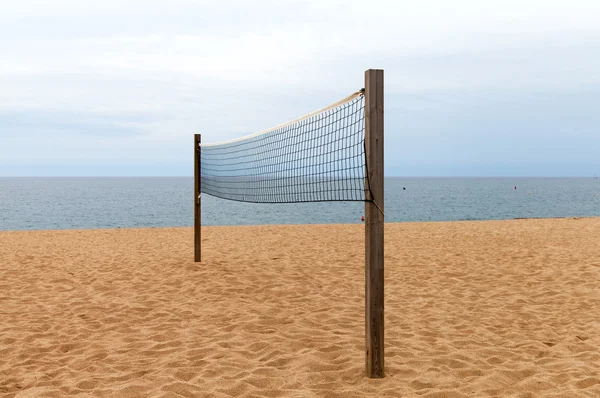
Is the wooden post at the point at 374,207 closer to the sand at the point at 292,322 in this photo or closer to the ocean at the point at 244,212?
the sand at the point at 292,322

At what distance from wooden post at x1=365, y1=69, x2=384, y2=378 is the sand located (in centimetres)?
46

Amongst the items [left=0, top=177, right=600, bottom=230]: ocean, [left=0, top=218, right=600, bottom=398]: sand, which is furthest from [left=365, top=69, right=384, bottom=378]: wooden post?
[left=0, top=177, right=600, bottom=230]: ocean

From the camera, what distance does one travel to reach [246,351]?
14.3 feet

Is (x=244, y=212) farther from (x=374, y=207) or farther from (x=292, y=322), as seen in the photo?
(x=374, y=207)

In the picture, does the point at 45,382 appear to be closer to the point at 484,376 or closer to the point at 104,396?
the point at 104,396

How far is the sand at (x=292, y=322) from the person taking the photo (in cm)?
370

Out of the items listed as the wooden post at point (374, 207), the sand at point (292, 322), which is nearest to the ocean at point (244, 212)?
the sand at point (292, 322)

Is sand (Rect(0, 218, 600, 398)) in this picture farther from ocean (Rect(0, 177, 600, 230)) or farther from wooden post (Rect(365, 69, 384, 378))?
ocean (Rect(0, 177, 600, 230))

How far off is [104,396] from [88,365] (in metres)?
0.76

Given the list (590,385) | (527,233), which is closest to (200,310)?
(590,385)

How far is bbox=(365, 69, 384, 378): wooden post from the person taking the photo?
3.56 meters

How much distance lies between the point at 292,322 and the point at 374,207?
7.34 ft

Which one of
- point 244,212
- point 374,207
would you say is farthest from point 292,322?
point 244,212

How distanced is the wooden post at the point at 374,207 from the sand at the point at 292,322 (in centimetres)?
46
